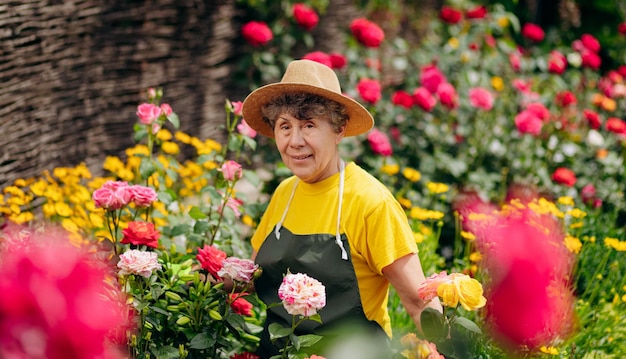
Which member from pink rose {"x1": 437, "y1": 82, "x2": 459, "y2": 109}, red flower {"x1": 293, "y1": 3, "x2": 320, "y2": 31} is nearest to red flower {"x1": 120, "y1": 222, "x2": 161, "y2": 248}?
pink rose {"x1": 437, "y1": 82, "x2": 459, "y2": 109}

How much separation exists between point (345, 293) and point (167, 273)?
0.57 metres

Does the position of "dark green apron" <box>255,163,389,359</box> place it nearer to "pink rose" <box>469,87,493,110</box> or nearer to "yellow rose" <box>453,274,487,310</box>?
"yellow rose" <box>453,274,487,310</box>

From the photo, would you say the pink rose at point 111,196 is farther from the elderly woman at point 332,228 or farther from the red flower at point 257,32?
the red flower at point 257,32

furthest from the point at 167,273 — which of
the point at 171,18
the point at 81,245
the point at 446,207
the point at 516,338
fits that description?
the point at 171,18

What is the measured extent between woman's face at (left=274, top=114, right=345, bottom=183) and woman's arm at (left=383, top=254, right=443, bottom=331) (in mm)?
352

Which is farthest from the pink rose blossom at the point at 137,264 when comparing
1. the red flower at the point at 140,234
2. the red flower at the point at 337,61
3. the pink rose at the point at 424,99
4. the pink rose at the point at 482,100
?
the pink rose at the point at 482,100

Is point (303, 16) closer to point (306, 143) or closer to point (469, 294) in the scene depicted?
point (306, 143)

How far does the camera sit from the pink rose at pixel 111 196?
76.3 inches

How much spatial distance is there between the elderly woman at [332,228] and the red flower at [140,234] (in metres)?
0.33

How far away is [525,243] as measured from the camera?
649 mm

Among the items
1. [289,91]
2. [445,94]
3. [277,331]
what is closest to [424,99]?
[445,94]

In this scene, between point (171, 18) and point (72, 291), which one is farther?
point (171, 18)

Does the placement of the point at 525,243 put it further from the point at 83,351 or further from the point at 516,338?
the point at 83,351

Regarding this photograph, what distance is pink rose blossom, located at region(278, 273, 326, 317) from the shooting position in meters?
1.59
